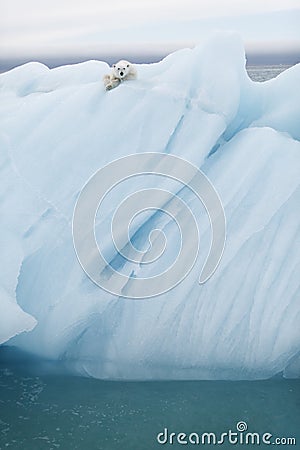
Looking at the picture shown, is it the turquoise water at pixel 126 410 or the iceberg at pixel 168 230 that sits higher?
the iceberg at pixel 168 230

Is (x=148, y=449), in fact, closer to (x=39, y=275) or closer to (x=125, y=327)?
(x=125, y=327)

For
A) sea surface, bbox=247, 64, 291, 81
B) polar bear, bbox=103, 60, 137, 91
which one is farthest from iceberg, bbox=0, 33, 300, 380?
sea surface, bbox=247, 64, 291, 81

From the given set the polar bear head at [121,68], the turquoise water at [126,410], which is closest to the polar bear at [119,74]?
the polar bear head at [121,68]

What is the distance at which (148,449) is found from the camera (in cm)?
252

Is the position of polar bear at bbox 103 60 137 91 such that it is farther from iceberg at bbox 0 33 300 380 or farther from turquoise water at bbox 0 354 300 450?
turquoise water at bbox 0 354 300 450

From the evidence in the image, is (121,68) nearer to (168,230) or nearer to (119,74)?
(119,74)

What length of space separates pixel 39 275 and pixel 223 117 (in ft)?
3.62

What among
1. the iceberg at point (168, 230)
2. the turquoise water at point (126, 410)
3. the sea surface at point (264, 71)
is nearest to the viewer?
the turquoise water at point (126, 410)

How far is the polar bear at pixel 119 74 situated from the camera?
284 centimetres

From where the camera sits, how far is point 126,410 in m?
2.70

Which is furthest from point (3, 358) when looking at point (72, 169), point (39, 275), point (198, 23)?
point (198, 23)

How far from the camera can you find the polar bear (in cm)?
284

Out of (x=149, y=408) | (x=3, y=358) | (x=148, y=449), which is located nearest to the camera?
(x=148, y=449)

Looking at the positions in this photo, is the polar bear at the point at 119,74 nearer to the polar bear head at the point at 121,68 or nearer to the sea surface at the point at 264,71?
the polar bear head at the point at 121,68
